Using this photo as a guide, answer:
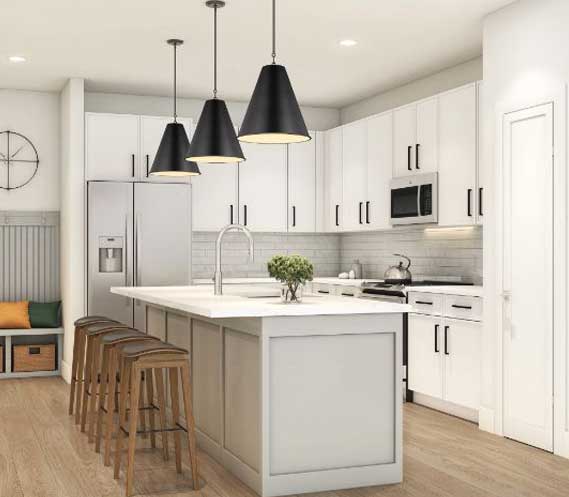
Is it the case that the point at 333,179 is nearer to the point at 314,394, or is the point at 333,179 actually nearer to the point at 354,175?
the point at 354,175

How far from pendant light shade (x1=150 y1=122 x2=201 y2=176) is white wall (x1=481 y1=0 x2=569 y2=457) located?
2118mm

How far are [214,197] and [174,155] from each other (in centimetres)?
220

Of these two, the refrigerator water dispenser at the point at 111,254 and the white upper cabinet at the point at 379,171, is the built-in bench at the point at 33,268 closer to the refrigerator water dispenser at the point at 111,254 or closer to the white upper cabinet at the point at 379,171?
the refrigerator water dispenser at the point at 111,254

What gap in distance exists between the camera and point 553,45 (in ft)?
15.9

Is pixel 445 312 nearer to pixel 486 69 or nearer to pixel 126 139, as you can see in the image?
pixel 486 69

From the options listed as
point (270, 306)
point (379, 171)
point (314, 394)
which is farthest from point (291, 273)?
point (379, 171)

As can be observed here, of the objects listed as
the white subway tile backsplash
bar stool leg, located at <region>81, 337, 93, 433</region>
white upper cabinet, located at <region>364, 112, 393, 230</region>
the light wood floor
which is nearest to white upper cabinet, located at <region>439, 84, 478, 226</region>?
the white subway tile backsplash

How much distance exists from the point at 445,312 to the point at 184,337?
74.7 inches

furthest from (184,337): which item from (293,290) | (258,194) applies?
(258,194)

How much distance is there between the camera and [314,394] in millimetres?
4059

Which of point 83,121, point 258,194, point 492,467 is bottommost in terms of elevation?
point 492,467

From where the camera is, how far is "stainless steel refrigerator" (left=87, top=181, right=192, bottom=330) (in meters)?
7.35

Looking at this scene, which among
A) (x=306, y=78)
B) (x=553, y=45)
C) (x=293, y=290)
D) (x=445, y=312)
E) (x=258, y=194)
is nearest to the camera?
(x=293, y=290)

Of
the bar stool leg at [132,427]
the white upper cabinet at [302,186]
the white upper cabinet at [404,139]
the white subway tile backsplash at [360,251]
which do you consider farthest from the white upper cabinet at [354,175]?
the bar stool leg at [132,427]
